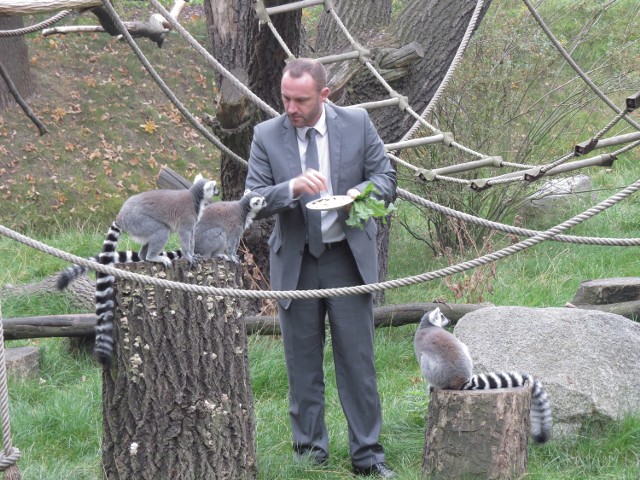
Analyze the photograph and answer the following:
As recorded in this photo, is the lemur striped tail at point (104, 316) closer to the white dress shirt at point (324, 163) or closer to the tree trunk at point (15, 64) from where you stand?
the white dress shirt at point (324, 163)

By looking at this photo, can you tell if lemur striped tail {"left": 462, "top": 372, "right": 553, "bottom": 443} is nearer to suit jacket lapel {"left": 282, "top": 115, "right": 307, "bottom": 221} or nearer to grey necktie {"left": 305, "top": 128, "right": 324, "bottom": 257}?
grey necktie {"left": 305, "top": 128, "right": 324, "bottom": 257}

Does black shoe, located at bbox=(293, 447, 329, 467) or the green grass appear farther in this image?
the green grass

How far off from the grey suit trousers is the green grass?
0.55 feet

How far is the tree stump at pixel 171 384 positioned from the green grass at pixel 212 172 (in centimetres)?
38

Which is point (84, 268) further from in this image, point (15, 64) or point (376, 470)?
point (15, 64)

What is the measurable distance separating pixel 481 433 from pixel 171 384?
52.6 inches

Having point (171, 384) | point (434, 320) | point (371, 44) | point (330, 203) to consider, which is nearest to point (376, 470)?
point (434, 320)

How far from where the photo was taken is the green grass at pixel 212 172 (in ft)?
13.9

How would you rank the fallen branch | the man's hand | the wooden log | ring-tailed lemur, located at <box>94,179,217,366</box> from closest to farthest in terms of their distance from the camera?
1. the man's hand
2. ring-tailed lemur, located at <box>94,179,217,366</box>
3. the fallen branch
4. the wooden log

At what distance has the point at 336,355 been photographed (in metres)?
4.01

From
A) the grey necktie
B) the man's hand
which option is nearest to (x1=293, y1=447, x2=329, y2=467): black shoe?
the grey necktie

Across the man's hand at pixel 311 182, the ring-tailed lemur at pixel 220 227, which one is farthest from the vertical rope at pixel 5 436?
the man's hand at pixel 311 182

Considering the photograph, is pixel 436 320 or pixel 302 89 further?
pixel 436 320

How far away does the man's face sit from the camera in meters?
3.62
